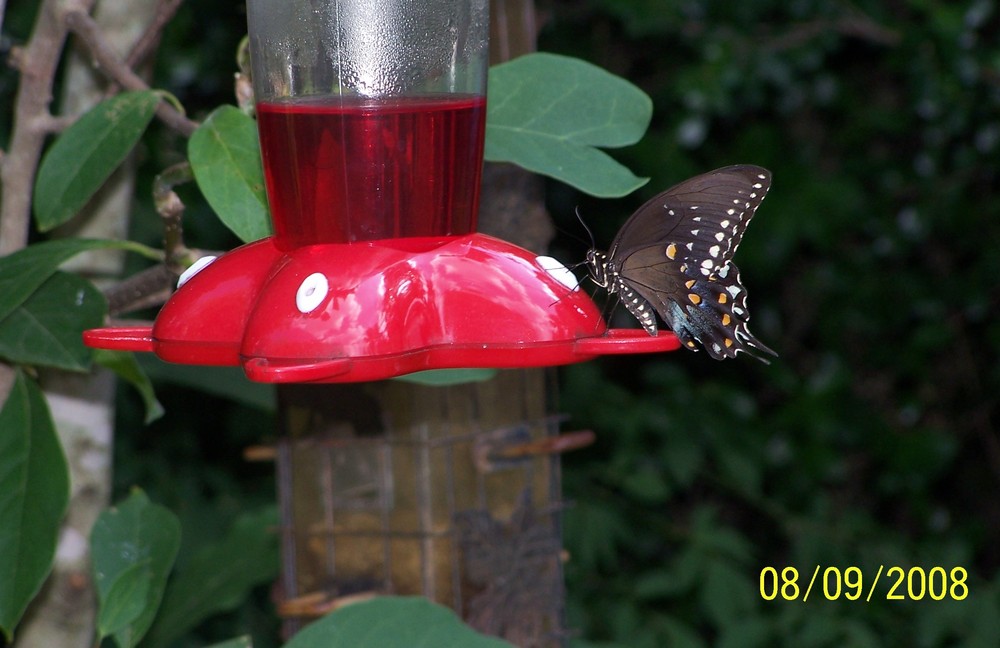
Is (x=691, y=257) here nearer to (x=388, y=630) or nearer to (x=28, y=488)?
(x=388, y=630)

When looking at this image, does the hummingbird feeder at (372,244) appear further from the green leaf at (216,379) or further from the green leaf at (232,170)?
the green leaf at (216,379)

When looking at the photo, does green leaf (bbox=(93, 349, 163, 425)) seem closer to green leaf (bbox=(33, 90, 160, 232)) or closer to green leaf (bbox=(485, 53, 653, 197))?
green leaf (bbox=(33, 90, 160, 232))

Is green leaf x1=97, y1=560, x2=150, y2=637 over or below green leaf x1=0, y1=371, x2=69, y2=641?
below

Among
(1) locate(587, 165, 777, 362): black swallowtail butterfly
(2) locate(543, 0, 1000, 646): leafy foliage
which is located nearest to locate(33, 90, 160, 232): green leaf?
(1) locate(587, 165, 777, 362): black swallowtail butterfly

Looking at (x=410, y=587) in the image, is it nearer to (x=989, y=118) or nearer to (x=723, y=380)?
(x=723, y=380)

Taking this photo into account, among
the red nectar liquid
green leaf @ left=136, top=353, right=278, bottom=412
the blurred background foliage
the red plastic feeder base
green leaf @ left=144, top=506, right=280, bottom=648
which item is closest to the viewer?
the red plastic feeder base

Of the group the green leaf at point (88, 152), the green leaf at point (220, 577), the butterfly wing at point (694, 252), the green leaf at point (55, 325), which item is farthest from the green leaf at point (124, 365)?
the butterfly wing at point (694, 252)

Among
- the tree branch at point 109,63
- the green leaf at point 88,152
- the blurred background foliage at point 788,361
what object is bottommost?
the blurred background foliage at point 788,361
